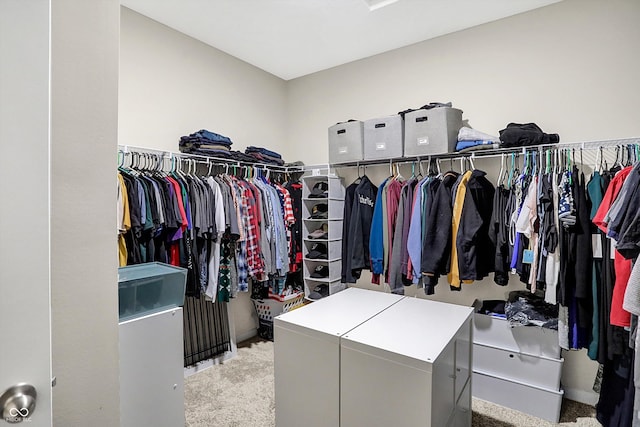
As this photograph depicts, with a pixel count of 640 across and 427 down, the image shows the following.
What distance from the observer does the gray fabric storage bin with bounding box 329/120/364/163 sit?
303 centimetres

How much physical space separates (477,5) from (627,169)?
158 cm

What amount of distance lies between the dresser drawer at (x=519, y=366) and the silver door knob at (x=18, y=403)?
2.55 m

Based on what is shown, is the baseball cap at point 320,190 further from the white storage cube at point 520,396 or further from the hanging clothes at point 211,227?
the white storage cube at point 520,396

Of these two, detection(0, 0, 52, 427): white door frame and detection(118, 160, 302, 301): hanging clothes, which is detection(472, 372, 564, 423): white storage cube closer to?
detection(118, 160, 302, 301): hanging clothes

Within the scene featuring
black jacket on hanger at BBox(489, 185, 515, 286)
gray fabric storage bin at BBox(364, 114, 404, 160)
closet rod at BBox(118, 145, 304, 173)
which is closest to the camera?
black jacket on hanger at BBox(489, 185, 515, 286)

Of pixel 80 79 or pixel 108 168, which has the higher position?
pixel 80 79

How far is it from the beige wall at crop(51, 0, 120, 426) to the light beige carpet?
135cm

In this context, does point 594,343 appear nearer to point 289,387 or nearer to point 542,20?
point 289,387

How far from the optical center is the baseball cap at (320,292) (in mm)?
3415

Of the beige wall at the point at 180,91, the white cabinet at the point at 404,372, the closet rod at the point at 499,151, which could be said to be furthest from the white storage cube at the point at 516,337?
the beige wall at the point at 180,91

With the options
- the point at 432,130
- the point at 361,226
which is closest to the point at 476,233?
the point at 432,130

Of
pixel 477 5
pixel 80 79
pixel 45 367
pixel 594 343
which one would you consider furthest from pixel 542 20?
pixel 45 367

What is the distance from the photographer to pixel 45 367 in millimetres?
726

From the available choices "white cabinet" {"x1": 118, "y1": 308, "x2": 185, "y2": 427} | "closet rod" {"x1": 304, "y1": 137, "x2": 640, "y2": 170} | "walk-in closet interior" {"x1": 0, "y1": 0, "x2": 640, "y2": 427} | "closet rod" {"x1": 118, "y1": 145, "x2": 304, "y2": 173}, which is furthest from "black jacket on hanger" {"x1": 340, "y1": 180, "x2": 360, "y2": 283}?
"white cabinet" {"x1": 118, "y1": 308, "x2": 185, "y2": 427}
